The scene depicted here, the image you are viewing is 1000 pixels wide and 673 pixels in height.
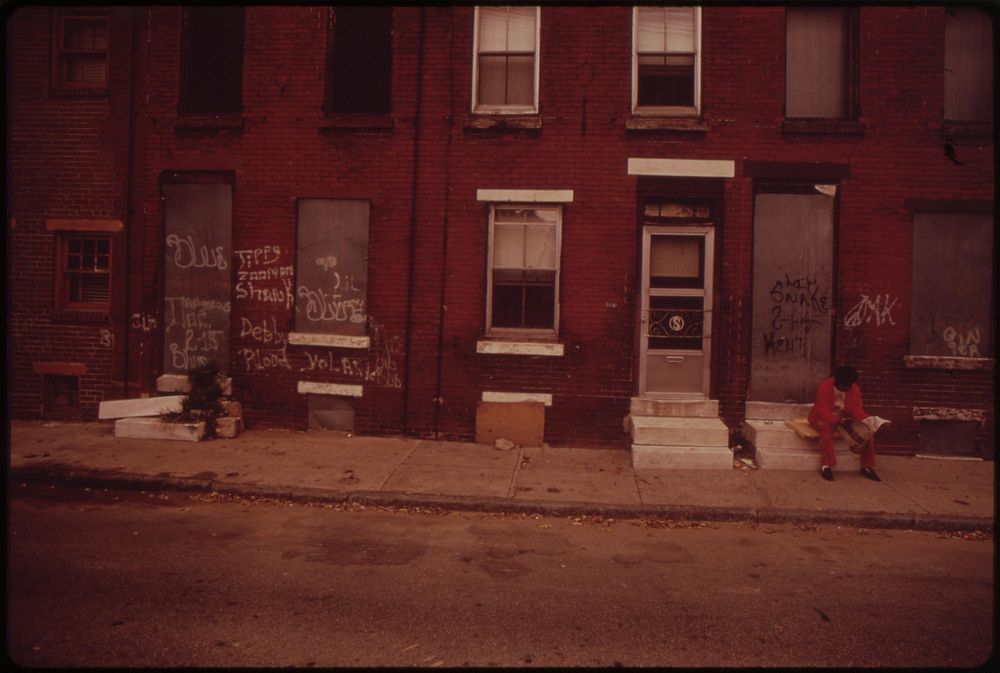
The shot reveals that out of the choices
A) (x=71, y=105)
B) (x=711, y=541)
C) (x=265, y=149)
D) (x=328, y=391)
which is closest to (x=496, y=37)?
(x=265, y=149)

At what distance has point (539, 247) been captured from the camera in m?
9.48

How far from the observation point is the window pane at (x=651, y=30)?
364 inches

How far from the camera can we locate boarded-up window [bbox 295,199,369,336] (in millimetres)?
9641

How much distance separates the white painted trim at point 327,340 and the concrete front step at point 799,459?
5.52m

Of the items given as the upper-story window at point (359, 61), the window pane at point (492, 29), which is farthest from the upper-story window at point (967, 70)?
the upper-story window at point (359, 61)

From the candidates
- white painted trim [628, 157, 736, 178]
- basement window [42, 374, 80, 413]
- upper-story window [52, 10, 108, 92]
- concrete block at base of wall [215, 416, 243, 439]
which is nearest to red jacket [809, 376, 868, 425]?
white painted trim [628, 157, 736, 178]

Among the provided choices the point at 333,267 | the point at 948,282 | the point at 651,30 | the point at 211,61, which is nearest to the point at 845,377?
the point at 948,282

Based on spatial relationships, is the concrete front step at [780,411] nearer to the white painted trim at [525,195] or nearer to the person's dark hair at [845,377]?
the person's dark hair at [845,377]

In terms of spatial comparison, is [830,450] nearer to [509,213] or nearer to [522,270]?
[522,270]

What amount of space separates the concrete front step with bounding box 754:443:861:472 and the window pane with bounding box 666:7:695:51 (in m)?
5.58

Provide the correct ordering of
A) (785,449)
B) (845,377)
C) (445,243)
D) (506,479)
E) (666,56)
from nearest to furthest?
(506,479) < (845,377) < (785,449) < (666,56) < (445,243)

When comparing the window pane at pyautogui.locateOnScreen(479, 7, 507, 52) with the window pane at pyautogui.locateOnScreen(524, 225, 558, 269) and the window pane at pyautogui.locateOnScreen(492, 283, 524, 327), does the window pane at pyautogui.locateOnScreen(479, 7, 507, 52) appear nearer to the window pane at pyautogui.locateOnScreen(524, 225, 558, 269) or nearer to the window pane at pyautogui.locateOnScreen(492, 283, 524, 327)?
the window pane at pyautogui.locateOnScreen(524, 225, 558, 269)

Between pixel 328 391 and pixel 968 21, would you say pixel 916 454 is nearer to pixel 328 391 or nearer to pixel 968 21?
pixel 968 21

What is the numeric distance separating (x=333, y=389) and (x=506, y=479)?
127 inches
